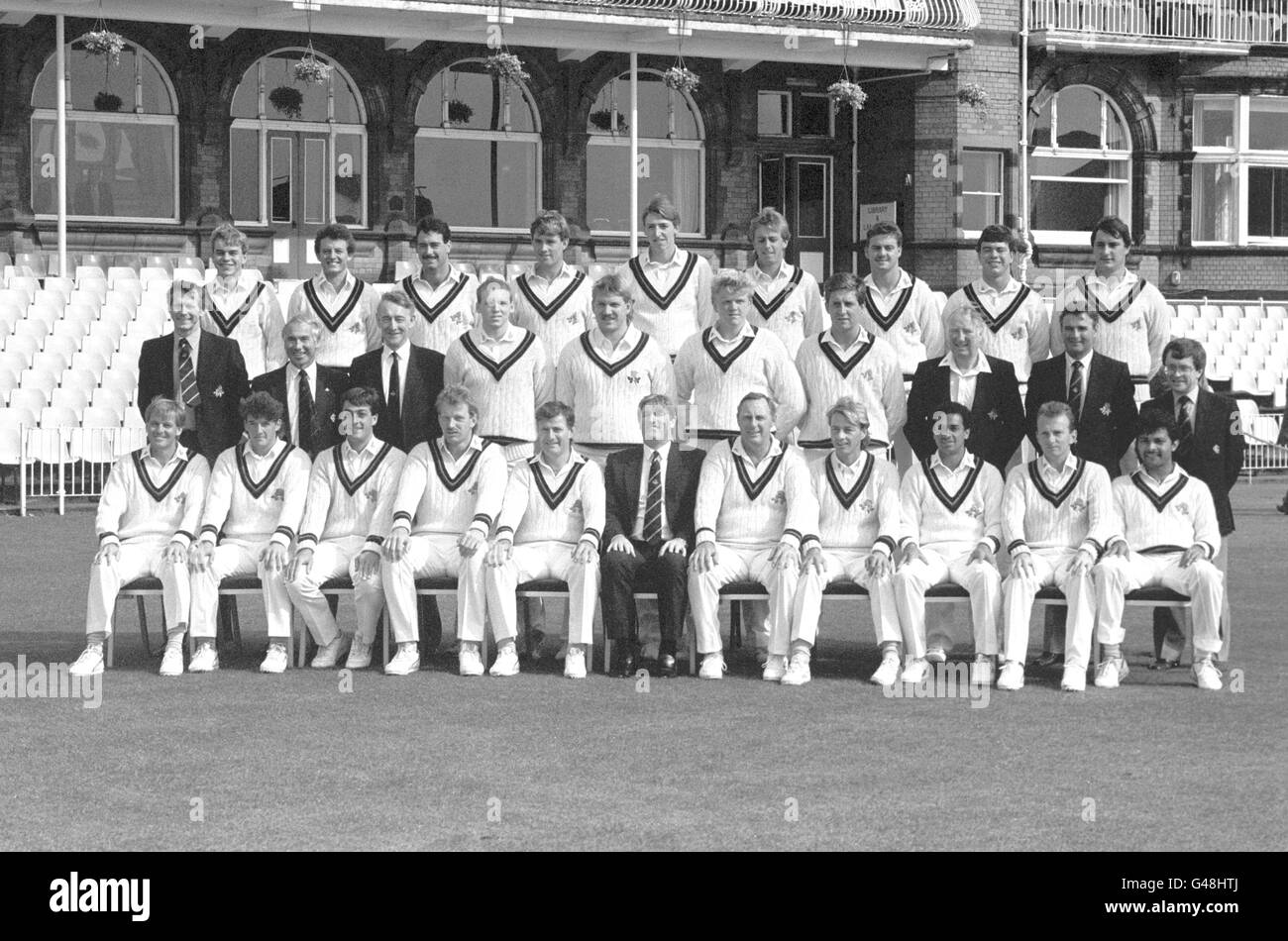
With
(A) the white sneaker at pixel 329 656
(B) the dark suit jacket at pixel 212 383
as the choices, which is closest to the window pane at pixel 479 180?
(B) the dark suit jacket at pixel 212 383

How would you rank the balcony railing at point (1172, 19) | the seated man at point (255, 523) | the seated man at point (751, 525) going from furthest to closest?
the balcony railing at point (1172, 19)
the seated man at point (255, 523)
the seated man at point (751, 525)

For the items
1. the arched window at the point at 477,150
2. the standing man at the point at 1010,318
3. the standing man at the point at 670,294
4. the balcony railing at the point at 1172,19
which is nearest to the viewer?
the standing man at the point at 1010,318

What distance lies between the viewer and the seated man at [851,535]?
33.4 feet

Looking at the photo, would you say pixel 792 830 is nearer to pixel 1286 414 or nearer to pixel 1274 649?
pixel 1274 649

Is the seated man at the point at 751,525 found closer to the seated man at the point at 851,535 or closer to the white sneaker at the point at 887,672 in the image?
the seated man at the point at 851,535

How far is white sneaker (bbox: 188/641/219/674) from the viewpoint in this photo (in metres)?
10.4

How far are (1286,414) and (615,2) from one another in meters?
10.9

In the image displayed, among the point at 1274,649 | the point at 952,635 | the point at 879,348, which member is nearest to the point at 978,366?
the point at 879,348

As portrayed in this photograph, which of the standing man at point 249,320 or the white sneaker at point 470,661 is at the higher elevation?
the standing man at point 249,320

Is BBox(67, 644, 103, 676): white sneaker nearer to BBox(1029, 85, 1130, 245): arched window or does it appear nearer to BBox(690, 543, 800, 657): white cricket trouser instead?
BBox(690, 543, 800, 657): white cricket trouser

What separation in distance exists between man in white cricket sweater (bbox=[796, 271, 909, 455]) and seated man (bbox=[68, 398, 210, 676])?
3.38m

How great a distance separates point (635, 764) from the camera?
8.09 meters

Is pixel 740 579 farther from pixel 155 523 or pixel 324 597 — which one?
pixel 155 523

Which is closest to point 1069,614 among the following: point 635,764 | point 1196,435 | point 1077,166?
point 1196,435
